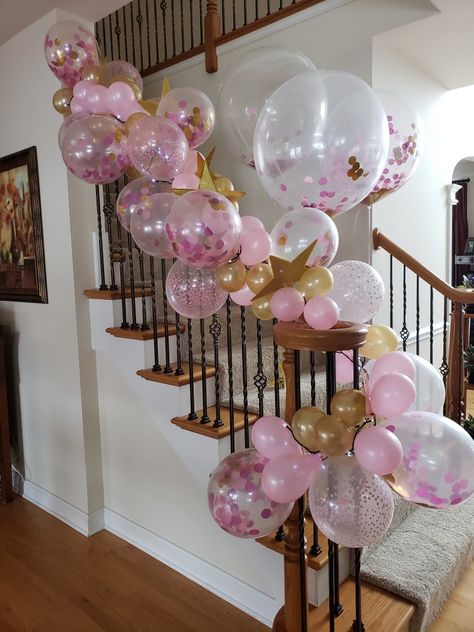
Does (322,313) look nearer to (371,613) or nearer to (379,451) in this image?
(379,451)

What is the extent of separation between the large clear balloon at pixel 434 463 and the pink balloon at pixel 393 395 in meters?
0.05

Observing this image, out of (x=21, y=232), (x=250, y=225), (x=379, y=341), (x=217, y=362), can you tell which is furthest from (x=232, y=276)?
(x=21, y=232)

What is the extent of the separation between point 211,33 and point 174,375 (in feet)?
7.63

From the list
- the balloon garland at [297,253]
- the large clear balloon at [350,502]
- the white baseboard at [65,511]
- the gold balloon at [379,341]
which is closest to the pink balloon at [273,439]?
the balloon garland at [297,253]

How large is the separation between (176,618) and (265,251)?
1.76 m

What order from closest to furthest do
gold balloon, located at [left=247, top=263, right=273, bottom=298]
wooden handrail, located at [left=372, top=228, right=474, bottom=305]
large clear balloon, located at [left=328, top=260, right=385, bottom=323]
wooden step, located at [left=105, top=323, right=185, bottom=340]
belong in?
gold balloon, located at [left=247, top=263, right=273, bottom=298], large clear balloon, located at [left=328, top=260, right=385, bottom=323], wooden step, located at [left=105, top=323, right=185, bottom=340], wooden handrail, located at [left=372, top=228, right=474, bottom=305]

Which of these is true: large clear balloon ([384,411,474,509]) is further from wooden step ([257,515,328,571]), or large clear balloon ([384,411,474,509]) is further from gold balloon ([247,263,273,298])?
wooden step ([257,515,328,571])

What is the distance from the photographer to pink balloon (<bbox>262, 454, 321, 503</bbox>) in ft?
4.18

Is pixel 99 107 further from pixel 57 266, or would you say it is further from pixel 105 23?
pixel 105 23

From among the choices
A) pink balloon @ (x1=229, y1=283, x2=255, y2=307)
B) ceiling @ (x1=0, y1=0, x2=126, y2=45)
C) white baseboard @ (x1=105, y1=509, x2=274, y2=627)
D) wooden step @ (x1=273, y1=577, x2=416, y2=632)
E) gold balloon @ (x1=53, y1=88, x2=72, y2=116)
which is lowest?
white baseboard @ (x1=105, y1=509, x2=274, y2=627)

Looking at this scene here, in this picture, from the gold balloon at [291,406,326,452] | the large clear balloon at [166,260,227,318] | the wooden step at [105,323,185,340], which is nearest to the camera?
the gold balloon at [291,406,326,452]

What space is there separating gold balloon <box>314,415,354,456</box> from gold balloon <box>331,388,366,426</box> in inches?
0.6

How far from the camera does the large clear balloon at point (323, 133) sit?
1.37m

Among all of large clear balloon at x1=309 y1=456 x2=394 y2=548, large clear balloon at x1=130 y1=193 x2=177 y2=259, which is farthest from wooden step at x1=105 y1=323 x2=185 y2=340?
large clear balloon at x1=309 y1=456 x2=394 y2=548
